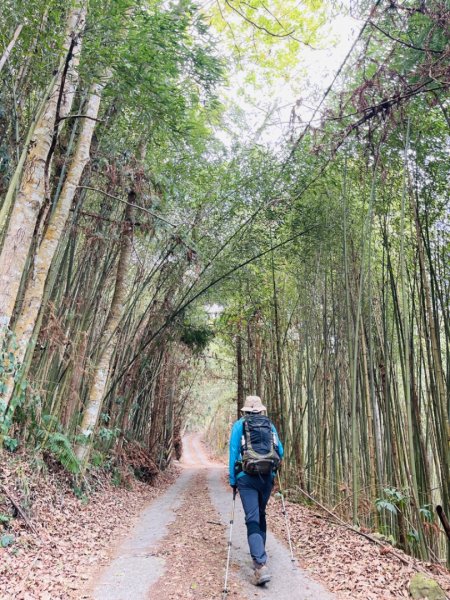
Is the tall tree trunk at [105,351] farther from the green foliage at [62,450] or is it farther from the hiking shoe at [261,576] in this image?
the hiking shoe at [261,576]

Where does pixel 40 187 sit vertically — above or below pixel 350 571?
above

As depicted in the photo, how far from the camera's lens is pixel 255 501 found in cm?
288

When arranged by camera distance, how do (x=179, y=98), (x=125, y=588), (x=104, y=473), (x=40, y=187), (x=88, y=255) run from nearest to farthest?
(x=125, y=588) < (x=40, y=187) < (x=179, y=98) < (x=88, y=255) < (x=104, y=473)

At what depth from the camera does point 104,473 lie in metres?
6.02

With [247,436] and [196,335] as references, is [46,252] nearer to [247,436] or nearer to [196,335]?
[247,436]

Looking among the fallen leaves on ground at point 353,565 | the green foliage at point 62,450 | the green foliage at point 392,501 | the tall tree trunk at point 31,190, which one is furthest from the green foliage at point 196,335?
the green foliage at point 392,501

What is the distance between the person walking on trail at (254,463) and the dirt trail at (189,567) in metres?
0.23

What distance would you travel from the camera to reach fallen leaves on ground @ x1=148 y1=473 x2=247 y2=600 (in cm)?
249

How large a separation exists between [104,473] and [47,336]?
301 centimetres

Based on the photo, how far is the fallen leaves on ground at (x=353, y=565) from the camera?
2.54 metres

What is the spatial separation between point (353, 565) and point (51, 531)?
2358 millimetres

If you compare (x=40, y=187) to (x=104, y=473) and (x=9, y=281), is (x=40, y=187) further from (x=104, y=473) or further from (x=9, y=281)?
(x=104, y=473)

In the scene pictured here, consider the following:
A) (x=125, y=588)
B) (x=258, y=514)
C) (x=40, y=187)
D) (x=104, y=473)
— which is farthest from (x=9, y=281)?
(x=104, y=473)

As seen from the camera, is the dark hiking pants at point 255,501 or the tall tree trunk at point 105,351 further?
the tall tree trunk at point 105,351
